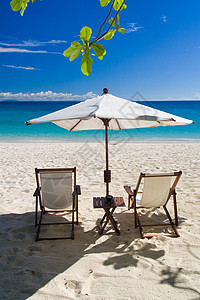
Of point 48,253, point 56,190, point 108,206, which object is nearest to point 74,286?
point 48,253

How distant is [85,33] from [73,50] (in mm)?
95

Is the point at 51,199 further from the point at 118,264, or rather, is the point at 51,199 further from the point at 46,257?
the point at 118,264

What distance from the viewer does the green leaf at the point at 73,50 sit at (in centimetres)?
108

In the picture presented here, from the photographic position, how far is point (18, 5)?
114cm

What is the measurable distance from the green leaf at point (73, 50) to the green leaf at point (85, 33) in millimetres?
33

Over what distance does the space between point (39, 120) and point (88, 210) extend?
6.21 feet

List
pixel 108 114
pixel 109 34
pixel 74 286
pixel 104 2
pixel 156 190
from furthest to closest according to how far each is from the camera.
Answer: pixel 156 190 < pixel 108 114 < pixel 74 286 < pixel 109 34 < pixel 104 2

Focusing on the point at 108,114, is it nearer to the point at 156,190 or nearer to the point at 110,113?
the point at 110,113

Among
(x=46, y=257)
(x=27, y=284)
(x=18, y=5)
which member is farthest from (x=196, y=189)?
(x=18, y=5)

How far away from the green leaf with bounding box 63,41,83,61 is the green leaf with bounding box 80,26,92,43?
3 cm

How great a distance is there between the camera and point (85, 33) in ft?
3.51

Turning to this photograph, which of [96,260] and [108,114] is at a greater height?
[108,114]

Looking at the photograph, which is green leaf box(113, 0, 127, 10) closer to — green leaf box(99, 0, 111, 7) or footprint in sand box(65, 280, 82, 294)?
green leaf box(99, 0, 111, 7)

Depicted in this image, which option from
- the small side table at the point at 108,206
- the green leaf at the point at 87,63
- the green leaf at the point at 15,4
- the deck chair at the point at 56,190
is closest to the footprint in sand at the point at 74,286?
the deck chair at the point at 56,190
